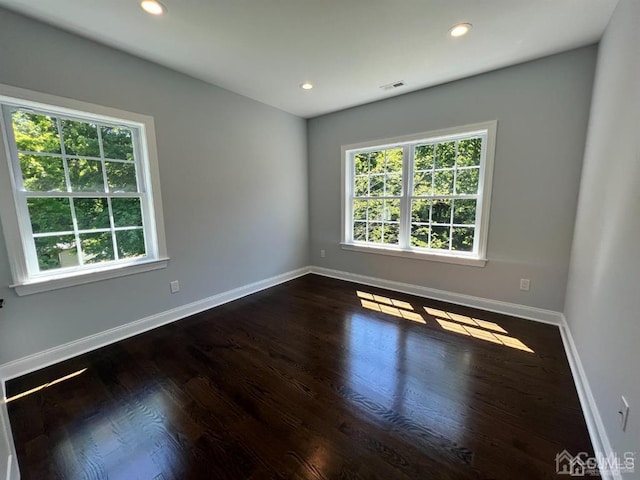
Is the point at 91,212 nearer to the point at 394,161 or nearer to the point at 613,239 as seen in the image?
the point at 394,161

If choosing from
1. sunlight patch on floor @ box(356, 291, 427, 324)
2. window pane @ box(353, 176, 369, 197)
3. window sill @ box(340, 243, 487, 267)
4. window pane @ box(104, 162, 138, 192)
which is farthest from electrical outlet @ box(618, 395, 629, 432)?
window pane @ box(104, 162, 138, 192)

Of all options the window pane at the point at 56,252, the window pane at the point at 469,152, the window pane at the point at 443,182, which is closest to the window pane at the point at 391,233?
the window pane at the point at 443,182

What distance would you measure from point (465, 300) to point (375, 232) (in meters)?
1.48

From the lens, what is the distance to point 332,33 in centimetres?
207

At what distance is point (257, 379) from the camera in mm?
1927

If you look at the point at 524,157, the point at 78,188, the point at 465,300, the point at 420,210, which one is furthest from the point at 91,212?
the point at 524,157

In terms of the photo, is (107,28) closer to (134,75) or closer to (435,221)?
(134,75)

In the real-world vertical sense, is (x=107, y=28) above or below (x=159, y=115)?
above

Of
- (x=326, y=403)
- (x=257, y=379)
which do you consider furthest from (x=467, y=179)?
(x=257, y=379)

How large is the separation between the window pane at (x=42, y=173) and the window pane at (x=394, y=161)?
3489mm

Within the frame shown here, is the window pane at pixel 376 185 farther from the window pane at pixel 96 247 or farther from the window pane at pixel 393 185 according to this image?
the window pane at pixel 96 247

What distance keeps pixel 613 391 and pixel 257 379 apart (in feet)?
6.65

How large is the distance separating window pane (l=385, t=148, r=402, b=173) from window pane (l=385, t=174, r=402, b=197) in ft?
0.27

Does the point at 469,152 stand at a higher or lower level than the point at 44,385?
higher
